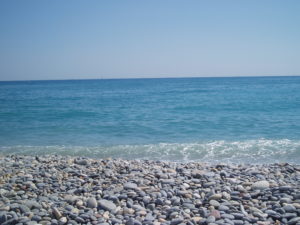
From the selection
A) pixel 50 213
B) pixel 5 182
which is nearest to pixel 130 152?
pixel 5 182

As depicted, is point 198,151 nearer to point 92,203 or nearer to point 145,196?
point 145,196

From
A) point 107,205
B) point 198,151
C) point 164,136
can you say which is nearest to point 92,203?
point 107,205

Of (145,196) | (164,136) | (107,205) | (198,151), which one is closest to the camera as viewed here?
(107,205)

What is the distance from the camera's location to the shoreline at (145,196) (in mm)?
4266

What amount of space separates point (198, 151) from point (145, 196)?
625cm

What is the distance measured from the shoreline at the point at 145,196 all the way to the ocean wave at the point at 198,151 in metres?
2.93

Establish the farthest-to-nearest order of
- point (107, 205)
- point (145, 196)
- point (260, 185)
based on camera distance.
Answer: point (260, 185)
point (145, 196)
point (107, 205)

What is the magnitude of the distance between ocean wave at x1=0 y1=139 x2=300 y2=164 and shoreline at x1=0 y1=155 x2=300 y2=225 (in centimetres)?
293

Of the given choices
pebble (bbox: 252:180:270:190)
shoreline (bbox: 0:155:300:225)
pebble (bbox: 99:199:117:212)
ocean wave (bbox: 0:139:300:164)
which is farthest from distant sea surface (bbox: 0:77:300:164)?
pebble (bbox: 99:199:117:212)

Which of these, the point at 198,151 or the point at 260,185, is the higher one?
the point at 260,185

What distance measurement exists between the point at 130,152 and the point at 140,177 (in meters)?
4.92

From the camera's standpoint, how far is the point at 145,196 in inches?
199

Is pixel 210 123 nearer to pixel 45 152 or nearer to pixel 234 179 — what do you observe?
pixel 45 152

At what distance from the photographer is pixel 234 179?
6.06 metres
